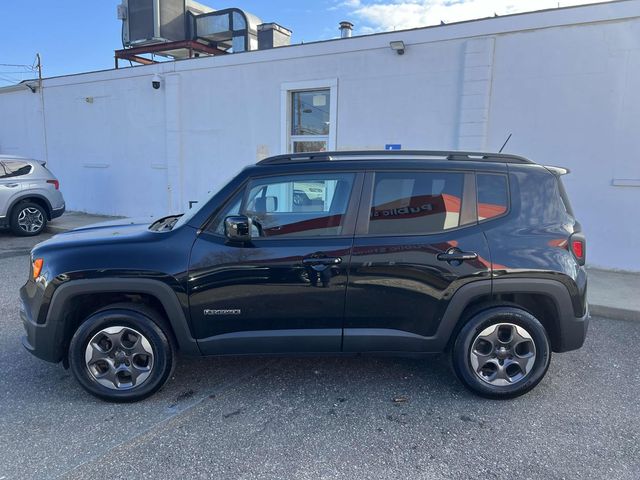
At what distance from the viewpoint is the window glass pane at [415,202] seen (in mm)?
Result: 3068

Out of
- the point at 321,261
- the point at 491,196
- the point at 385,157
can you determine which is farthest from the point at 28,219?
the point at 491,196

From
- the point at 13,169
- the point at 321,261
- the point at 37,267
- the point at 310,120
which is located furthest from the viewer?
the point at 13,169

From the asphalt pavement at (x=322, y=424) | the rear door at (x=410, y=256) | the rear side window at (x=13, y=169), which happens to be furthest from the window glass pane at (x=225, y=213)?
the rear side window at (x=13, y=169)

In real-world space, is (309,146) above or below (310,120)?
below

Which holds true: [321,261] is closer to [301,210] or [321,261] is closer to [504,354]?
[301,210]

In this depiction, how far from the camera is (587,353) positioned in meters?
3.96

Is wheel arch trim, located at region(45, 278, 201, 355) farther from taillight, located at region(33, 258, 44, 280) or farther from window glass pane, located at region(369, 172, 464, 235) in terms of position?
window glass pane, located at region(369, 172, 464, 235)

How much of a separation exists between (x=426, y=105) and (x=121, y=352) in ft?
21.1

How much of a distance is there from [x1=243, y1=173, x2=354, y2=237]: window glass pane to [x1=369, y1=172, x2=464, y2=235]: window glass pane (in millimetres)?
243

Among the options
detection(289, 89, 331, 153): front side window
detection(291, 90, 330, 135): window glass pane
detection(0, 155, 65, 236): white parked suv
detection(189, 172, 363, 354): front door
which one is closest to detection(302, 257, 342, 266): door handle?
detection(189, 172, 363, 354): front door

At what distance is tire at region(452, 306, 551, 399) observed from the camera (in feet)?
10.2

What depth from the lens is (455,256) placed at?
9.87ft

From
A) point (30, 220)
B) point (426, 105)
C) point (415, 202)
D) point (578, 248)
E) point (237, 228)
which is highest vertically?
point (426, 105)

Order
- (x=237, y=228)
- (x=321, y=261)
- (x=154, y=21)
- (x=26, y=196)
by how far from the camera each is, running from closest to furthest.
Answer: (x=237, y=228) → (x=321, y=261) → (x=26, y=196) → (x=154, y=21)
